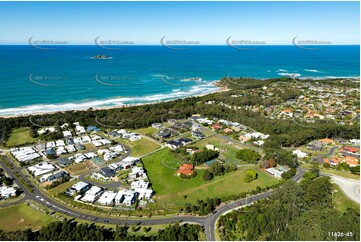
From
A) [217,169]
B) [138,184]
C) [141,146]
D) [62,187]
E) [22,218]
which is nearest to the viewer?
[22,218]

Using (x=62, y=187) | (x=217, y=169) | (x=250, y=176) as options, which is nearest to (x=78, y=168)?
(x=62, y=187)

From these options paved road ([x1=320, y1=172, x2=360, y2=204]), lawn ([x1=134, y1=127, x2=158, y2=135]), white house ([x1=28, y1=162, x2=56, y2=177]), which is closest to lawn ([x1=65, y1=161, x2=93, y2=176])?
white house ([x1=28, y1=162, x2=56, y2=177])

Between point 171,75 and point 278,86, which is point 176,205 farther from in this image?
point 171,75

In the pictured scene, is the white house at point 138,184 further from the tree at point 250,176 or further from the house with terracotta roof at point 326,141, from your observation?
the house with terracotta roof at point 326,141

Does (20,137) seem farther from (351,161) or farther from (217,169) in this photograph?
(351,161)

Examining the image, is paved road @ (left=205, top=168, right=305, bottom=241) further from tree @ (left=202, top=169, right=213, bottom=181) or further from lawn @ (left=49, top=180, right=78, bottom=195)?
lawn @ (left=49, top=180, right=78, bottom=195)

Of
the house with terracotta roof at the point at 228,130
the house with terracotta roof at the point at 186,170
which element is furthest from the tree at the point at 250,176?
the house with terracotta roof at the point at 228,130

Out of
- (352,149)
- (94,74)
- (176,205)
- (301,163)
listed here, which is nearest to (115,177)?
(176,205)
